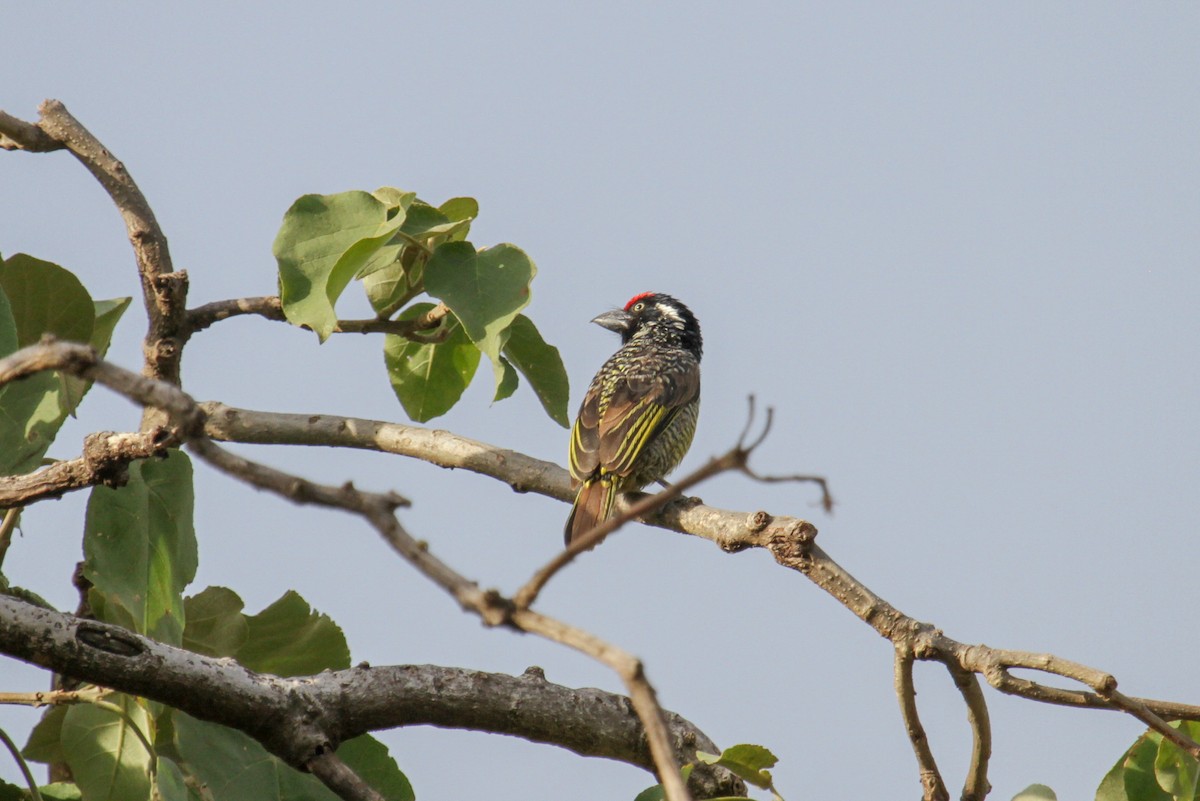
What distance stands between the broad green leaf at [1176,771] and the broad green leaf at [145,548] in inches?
82.7

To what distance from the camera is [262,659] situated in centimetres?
334

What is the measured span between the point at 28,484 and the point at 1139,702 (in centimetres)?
216

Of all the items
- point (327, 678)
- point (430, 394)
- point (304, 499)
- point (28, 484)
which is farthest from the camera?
point (430, 394)

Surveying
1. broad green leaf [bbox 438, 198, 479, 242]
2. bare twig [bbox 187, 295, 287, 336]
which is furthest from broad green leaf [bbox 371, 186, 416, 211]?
bare twig [bbox 187, 295, 287, 336]

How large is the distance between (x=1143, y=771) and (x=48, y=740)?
2.47 meters

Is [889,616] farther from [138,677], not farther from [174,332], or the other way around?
[174,332]

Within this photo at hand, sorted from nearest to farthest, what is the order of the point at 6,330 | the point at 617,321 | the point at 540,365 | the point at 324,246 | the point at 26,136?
the point at 6,330 < the point at 324,246 < the point at 26,136 < the point at 540,365 < the point at 617,321

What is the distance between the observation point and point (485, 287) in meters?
3.29

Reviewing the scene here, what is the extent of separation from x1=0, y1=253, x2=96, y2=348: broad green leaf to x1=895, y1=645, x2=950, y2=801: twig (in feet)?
6.96

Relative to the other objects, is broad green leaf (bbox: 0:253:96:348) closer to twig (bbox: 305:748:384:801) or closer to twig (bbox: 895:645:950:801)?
twig (bbox: 305:748:384:801)

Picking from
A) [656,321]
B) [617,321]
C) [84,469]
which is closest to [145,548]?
[84,469]

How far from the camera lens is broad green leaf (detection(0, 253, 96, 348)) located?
3244 mm

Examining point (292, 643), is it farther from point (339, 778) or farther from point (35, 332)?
point (35, 332)

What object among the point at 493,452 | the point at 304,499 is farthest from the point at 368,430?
the point at 304,499
